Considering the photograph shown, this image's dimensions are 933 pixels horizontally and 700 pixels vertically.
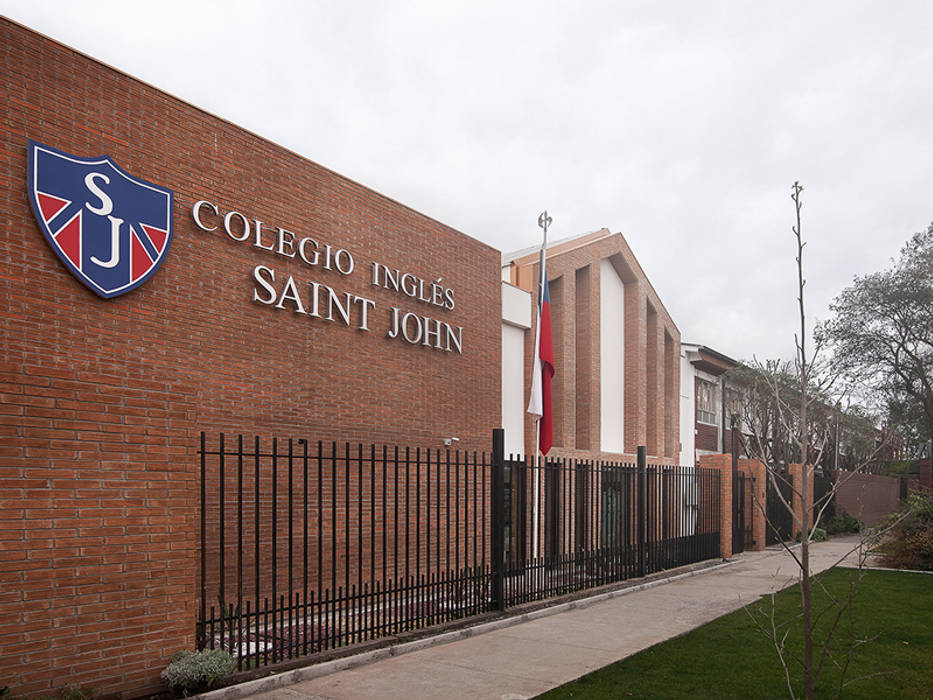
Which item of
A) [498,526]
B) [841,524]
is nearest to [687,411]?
[841,524]

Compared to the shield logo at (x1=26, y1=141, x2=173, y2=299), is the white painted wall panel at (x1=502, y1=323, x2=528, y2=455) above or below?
below

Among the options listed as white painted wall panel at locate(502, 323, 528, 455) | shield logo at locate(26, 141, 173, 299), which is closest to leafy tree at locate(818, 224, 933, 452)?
white painted wall panel at locate(502, 323, 528, 455)

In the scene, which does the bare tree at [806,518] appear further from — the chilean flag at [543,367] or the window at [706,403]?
the chilean flag at [543,367]

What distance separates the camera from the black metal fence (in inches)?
337

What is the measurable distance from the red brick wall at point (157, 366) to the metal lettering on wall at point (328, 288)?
128mm

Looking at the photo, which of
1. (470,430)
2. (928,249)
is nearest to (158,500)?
(470,430)

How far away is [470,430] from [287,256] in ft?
18.2

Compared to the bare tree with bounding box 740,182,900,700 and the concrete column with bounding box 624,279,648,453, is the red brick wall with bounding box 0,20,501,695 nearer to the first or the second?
the bare tree with bounding box 740,182,900,700

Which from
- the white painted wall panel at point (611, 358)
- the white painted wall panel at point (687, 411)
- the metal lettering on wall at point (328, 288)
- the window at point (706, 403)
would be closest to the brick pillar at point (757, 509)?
the white painted wall panel at point (611, 358)

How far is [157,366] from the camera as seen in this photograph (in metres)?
10.2

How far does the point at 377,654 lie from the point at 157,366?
4.38 m

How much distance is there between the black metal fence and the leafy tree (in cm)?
1817

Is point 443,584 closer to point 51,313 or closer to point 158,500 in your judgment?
point 158,500

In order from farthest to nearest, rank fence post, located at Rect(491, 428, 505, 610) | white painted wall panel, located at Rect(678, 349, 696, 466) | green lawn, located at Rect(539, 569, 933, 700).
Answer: white painted wall panel, located at Rect(678, 349, 696, 466), fence post, located at Rect(491, 428, 505, 610), green lawn, located at Rect(539, 569, 933, 700)
